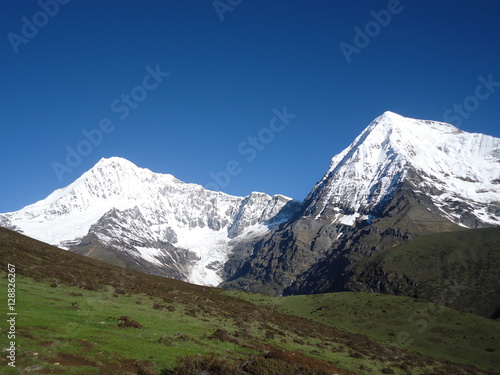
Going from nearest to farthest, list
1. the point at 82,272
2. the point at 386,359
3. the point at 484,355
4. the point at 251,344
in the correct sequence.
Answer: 1. the point at 251,344
2. the point at 386,359
3. the point at 82,272
4. the point at 484,355

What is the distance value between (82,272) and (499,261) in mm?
193267

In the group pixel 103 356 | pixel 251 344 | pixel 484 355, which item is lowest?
pixel 103 356

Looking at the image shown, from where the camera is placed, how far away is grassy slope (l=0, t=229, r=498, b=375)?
2283 cm

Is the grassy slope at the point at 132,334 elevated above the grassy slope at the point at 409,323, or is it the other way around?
the grassy slope at the point at 409,323

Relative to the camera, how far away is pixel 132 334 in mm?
29203

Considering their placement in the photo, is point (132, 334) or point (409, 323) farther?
point (409, 323)

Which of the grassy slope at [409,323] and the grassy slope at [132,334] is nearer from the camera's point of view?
the grassy slope at [132,334]

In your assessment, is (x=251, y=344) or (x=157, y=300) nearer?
(x=251, y=344)

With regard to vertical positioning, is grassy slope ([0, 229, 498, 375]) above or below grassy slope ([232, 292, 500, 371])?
below

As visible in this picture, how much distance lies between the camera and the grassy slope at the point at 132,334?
74.9 ft

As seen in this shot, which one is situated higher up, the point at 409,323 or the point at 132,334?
the point at 409,323

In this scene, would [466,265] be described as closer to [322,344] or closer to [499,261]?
[499,261]

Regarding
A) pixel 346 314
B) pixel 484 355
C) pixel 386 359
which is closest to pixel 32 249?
pixel 386 359

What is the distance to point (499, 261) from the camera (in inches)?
7087
